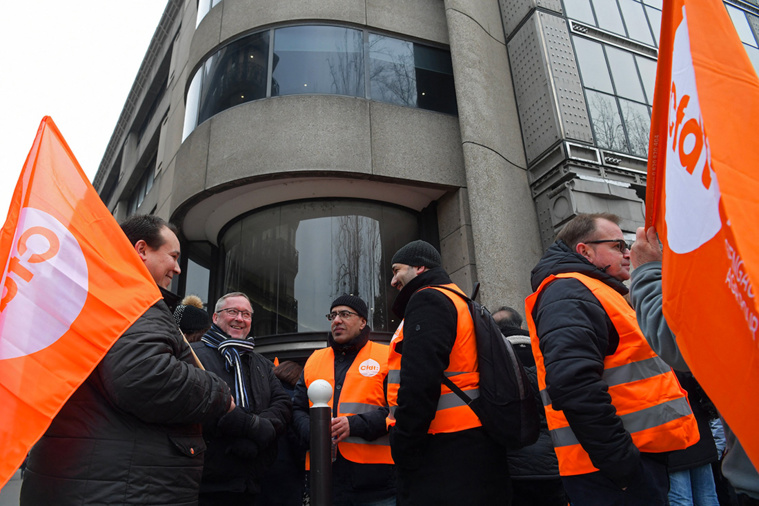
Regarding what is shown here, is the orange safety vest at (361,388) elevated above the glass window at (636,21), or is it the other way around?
the glass window at (636,21)

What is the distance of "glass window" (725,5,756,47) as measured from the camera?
42.3 feet

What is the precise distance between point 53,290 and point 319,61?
7683 millimetres

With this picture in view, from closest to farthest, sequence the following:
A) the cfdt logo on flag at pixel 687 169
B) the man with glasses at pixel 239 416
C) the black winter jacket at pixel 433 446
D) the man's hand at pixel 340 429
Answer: the cfdt logo on flag at pixel 687 169
the black winter jacket at pixel 433 446
the man with glasses at pixel 239 416
the man's hand at pixel 340 429

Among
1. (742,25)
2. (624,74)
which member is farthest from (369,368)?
(742,25)

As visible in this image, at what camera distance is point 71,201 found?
2367 millimetres

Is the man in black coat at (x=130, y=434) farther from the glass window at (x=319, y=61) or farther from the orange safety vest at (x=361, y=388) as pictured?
the glass window at (x=319, y=61)

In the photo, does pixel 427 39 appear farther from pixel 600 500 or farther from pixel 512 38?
pixel 600 500

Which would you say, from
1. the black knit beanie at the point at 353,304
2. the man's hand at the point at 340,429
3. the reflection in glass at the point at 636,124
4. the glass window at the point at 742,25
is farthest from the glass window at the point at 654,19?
the man's hand at the point at 340,429

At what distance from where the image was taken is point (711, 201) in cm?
118

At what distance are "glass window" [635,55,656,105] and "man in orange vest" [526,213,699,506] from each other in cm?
934

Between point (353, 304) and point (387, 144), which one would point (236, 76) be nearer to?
point (387, 144)

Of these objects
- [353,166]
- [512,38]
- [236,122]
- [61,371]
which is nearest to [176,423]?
[61,371]

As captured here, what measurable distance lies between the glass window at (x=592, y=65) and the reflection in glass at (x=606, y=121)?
0.70 feet

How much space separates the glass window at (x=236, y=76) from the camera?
8977 mm
